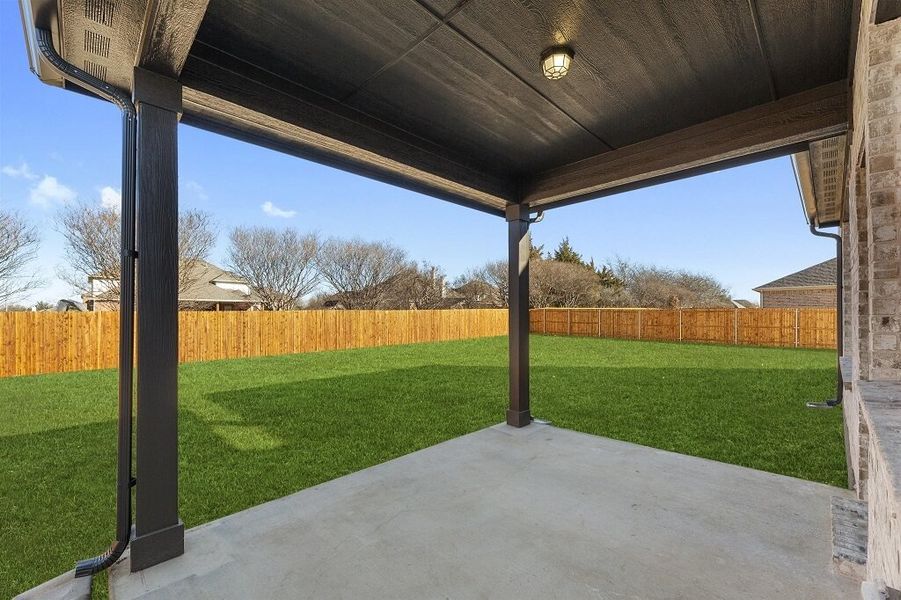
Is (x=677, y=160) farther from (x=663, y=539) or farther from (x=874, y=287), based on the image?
(x=663, y=539)

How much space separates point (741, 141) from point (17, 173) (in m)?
18.0

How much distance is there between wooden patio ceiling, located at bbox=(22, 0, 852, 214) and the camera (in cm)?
183

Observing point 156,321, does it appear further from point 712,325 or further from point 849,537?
point 712,325

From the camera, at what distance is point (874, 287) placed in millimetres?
1608

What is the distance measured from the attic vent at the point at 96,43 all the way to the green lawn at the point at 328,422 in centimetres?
253

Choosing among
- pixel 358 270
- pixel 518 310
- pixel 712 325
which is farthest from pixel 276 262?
pixel 518 310

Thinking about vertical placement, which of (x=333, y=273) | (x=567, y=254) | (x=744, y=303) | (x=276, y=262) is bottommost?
(x=744, y=303)

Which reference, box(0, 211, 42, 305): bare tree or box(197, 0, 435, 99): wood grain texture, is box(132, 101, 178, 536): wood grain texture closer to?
box(197, 0, 435, 99): wood grain texture

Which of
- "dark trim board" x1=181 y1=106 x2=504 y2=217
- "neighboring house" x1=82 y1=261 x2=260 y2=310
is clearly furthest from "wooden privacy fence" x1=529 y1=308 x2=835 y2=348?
"neighboring house" x1=82 y1=261 x2=260 y2=310

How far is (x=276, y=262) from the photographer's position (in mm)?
21094

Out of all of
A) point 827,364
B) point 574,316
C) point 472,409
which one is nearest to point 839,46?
point 472,409

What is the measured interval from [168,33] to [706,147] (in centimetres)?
323

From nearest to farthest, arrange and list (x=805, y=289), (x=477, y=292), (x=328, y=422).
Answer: (x=328, y=422)
(x=805, y=289)
(x=477, y=292)

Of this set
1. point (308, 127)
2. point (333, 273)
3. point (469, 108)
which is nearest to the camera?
point (308, 127)
